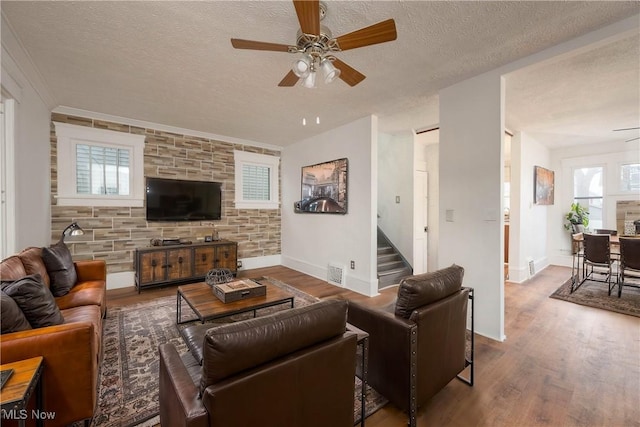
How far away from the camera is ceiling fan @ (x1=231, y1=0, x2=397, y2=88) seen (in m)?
1.66

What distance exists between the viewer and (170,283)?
4.51m

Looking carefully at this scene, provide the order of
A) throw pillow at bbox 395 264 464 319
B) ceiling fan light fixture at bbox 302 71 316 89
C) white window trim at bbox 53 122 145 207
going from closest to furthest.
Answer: throw pillow at bbox 395 264 464 319
ceiling fan light fixture at bbox 302 71 316 89
white window trim at bbox 53 122 145 207

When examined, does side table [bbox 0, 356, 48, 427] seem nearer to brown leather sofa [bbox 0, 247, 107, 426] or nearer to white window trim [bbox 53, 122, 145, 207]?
brown leather sofa [bbox 0, 247, 107, 426]

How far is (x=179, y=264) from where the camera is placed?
4469mm

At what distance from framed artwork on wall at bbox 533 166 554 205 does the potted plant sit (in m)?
0.42

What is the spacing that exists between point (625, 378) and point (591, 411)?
694 mm

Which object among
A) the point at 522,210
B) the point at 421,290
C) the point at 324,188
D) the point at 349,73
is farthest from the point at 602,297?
the point at 349,73

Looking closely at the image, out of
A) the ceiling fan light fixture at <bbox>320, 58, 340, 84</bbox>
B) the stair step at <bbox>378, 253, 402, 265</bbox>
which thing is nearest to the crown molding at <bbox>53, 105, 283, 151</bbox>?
the stair step at <bbox>378, 253, 402, 265</bbox>

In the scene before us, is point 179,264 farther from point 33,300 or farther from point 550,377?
point 550,377

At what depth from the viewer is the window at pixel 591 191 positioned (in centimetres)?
576

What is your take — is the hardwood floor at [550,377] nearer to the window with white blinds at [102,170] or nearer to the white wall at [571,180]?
the window with white blinds at [102,170]

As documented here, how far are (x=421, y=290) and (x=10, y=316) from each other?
7.52ft

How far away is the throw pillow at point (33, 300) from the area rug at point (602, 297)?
572 cm

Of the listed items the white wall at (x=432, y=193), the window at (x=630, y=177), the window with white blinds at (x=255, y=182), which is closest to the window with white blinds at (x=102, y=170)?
the window with white blinds at (x=255, y=182)
